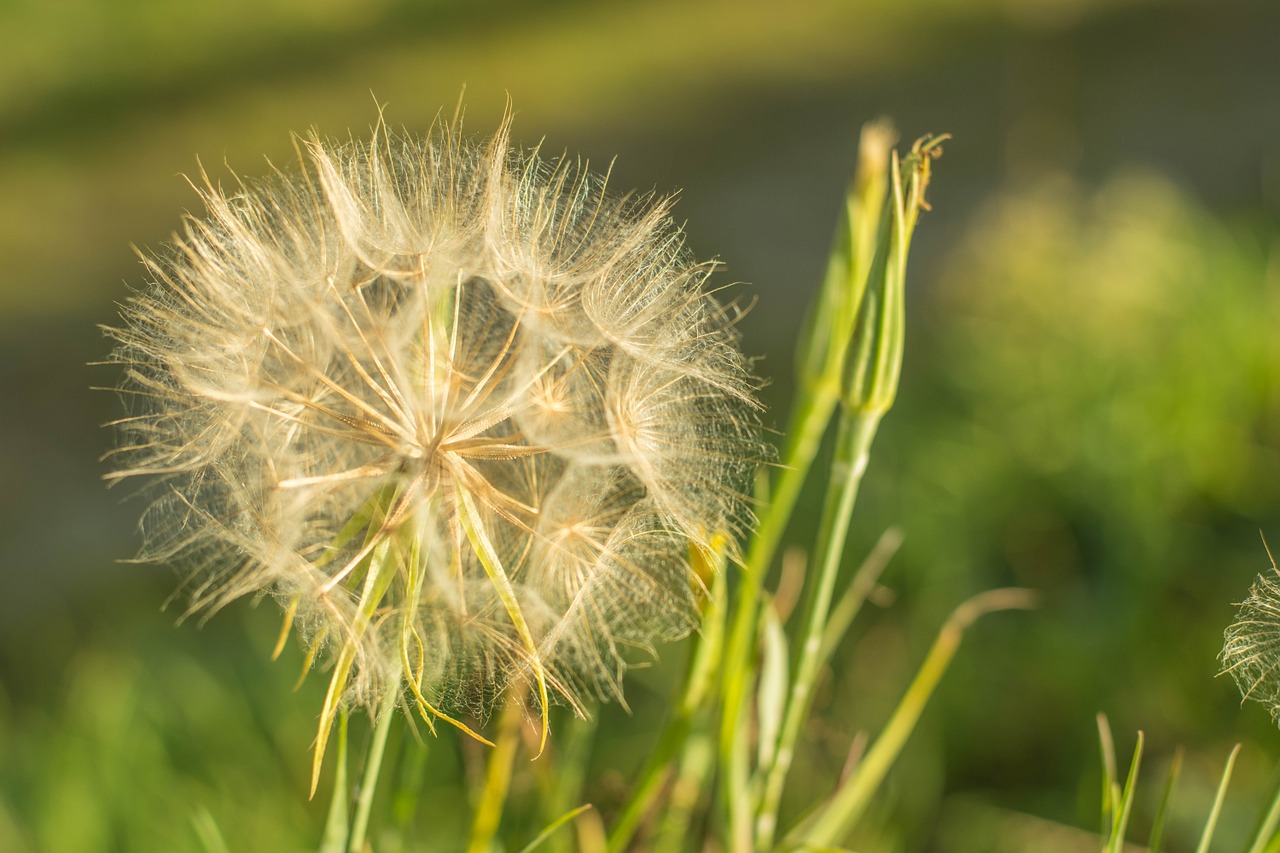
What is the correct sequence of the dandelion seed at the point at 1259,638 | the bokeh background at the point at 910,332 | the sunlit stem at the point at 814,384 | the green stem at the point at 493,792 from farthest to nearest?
the bokeh background at the point at 910,332, the green stem at the point at 493,792, the sunlit stem at the point at 814,384, the dandelion seed at the point at 1259,638

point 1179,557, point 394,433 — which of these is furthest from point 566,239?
point 1179,557

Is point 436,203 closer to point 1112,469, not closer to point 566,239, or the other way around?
point 566,239

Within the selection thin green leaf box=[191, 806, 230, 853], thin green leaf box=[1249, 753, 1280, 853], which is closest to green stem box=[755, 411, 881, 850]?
thin green leaf box=[1249, 753, 1280, 853]

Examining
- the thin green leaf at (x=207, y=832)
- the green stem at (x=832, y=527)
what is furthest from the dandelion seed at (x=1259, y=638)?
the thin green leaf at (x=207, y=832)

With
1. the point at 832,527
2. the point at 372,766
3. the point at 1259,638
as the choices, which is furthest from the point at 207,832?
the point at 1259,638

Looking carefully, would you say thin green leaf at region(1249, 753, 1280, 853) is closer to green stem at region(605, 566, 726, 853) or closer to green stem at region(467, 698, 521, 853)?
green stem at region(605, 566, 726, 853)

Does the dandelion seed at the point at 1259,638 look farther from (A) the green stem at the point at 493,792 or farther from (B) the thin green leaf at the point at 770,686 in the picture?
(A) the green stem at the point at 493,792
